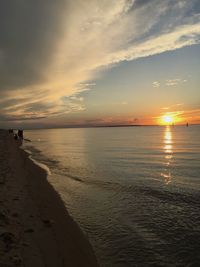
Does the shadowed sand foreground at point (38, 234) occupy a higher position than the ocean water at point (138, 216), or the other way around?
the shadowed sand foreground at point (38, 234)

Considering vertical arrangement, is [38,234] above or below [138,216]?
above

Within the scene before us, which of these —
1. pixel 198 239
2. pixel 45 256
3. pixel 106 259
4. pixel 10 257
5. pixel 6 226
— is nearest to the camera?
pixel 10 257

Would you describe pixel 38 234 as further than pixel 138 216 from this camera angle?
No

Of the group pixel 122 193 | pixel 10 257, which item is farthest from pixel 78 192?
pixel 10 257

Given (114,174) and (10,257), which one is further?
(114,174)

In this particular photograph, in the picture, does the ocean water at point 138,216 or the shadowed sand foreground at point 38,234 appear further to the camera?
the ocean water at point 138,216

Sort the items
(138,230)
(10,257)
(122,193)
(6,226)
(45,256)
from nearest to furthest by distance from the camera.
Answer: (10,257), (45,256), (6,226), (138,230), (122,193)

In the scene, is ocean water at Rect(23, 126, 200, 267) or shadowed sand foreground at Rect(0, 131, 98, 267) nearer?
shadowed sand foreground at Rect(0, 131, 98, 267)

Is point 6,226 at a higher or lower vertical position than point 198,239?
higher

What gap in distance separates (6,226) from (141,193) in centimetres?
960

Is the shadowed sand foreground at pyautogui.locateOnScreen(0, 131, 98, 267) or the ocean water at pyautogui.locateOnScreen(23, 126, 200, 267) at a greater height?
the shadowed sand foreground at pyautogui.locateOnScreen(0, 131, 98, 267)

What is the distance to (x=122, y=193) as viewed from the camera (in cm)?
1644

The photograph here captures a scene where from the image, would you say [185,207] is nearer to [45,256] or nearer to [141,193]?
[141,193]

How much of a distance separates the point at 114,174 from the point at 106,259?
14980 millimetres
